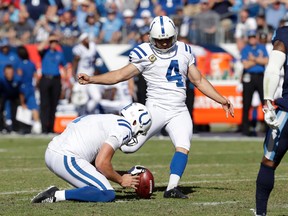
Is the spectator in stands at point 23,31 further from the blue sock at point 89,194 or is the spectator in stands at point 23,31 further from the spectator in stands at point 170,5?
the blue sock at point 89,194

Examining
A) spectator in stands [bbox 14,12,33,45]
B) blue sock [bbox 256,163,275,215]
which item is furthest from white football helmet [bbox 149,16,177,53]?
spectator in stands [bbox 14,12,33,45]

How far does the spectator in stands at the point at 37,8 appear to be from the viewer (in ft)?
77.3

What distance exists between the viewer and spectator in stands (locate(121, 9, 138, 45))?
21625 mm

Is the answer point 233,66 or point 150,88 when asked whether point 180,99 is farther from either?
point 233,66

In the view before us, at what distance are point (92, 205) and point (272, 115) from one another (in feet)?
6.52

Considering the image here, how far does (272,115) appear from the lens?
6.55 meters

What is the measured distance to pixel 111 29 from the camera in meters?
22.3

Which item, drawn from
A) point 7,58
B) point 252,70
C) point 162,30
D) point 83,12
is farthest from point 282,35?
point 83,12

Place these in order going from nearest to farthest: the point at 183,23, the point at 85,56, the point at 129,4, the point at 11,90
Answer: the point at 85,56, the point at 11,90, the point at 183,23, the point at 129,4

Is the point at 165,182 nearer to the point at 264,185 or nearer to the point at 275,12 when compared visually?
the point at 264,185

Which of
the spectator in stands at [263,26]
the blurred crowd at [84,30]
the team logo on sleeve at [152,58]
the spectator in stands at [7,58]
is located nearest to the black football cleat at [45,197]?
the team logo on sleeve at [152,58]

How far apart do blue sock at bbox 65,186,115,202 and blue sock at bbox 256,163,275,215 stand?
159 cm

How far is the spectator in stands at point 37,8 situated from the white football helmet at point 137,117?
15523 millimetres

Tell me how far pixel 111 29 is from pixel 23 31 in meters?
2.04
